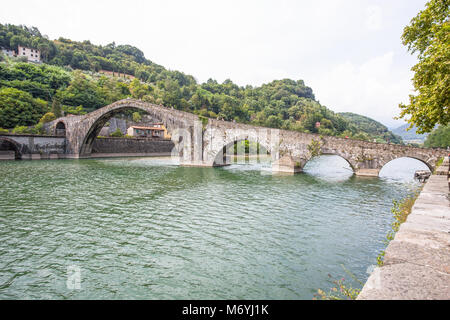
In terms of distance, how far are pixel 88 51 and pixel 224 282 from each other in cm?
16237

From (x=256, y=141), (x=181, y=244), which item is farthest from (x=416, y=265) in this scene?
(x=256, y=141)

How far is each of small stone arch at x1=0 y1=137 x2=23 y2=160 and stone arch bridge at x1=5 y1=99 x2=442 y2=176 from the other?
2.19 ft

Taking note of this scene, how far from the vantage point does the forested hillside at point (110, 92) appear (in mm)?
53156

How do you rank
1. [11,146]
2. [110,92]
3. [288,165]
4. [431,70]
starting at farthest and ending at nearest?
[110,92] → [11,146] → [288,165] → [431,70]

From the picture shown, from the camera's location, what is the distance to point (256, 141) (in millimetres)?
26141

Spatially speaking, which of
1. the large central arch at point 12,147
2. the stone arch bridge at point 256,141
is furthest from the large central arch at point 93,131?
the large central arch at point 12,147

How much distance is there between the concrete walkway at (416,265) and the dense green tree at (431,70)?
3327 mm

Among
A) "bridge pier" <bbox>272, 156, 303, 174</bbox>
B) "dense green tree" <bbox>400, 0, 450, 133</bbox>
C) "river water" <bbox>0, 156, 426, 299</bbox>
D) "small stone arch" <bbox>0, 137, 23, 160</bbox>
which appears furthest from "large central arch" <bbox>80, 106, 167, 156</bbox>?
"dense green tree" <bbox>400, 0, 450, 133</bbox>

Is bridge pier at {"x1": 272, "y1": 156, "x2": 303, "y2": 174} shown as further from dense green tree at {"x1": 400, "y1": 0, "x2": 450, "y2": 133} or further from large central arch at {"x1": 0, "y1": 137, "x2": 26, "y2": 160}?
large central arch at {"x1": 0, "y1": 137, "x2": 26, "y2": 160}

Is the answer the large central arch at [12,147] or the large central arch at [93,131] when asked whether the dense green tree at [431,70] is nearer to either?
the large central arch at [93,131]

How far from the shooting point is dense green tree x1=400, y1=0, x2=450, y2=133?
19.6ft

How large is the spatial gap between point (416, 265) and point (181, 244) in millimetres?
5545

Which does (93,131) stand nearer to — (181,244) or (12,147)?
(12,147)

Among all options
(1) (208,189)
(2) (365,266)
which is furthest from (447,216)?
(1) (208,189)
